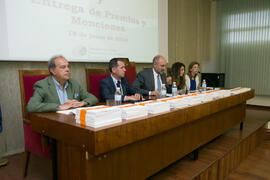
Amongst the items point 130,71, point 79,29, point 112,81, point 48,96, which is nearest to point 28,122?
point 48,96

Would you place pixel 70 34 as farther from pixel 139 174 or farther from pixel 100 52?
pixel 139 174

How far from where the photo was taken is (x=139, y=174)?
145 centimetres

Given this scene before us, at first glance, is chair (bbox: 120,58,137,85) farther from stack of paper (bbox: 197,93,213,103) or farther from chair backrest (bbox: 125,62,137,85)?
stack of paper (bbox: 197,93,213,103)

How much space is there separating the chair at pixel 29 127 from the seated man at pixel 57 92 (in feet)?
0.63

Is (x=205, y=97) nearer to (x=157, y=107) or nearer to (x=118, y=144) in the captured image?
(x=157, y=107)

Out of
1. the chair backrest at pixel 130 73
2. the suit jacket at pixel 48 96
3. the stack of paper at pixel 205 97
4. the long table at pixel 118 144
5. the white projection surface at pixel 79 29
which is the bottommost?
the long table at pixel 118 144

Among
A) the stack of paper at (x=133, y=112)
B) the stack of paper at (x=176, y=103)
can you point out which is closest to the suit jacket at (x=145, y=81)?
the stack of paper at (x=176, y=103)

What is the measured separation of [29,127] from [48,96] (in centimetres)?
29

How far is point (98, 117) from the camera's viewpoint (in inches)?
44.9

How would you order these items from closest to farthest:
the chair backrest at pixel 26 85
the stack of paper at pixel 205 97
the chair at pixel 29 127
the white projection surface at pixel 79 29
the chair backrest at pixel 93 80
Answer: the chair at pixel 29 127
the chair backrest at pixel 26 85
the stack of paper at pixel 205 97
the white projection surface at pixel 79 29
the chair backrest at pixel 93 80

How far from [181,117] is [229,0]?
5483 millimetres

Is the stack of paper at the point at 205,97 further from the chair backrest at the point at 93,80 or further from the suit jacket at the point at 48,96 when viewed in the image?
the chair backrest at the point at 93,80

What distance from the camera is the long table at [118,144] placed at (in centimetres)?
113

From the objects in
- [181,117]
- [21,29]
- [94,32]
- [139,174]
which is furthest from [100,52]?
[139,174]
